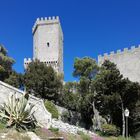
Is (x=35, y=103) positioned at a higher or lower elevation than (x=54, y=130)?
higher

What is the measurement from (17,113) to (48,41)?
153ft

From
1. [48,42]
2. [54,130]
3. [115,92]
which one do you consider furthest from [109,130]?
[48,42]

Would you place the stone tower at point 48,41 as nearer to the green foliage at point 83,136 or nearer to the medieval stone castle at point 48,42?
the medieval stone castle at point 48,42

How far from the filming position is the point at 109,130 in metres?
34.7

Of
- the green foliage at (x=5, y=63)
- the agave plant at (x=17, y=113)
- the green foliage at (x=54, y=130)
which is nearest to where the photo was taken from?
the agave plant at (x=17, y=113)

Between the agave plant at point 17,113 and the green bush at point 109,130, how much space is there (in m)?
10.8

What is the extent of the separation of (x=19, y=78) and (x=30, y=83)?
236cm

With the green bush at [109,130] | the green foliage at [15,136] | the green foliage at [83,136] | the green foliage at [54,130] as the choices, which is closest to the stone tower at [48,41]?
the green bush at [109,130]

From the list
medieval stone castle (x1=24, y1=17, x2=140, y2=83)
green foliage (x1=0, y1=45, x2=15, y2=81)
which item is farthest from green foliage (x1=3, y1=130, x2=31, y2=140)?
medieval stone castle (x1=24, y1=17, x2=140, y2=83)

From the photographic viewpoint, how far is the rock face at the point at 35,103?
88.7 feet

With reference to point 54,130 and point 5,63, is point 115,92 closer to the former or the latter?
point 54,130

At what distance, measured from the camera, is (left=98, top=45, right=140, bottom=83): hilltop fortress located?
5038 centimetres

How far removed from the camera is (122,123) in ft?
124

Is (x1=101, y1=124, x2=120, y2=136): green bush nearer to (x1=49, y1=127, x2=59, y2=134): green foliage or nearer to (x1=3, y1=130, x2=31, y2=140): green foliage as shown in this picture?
(x1=49, y1=127, x2=59, y2=134): green foliage
